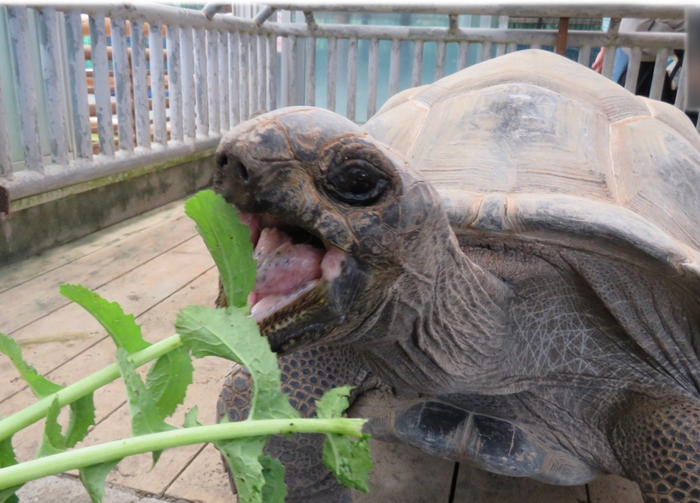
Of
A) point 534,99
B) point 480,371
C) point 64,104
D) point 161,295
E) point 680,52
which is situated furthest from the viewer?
point 680,52

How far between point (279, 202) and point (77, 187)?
114 inches

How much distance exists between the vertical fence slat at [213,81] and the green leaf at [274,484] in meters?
3.85

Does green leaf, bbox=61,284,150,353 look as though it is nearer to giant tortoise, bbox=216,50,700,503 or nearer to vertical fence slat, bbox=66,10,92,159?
giant tortoise, bbox=216,50,700,503

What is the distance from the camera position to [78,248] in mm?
3283

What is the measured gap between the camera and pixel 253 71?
190 inches

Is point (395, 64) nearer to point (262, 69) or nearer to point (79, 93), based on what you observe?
point (262, 69)

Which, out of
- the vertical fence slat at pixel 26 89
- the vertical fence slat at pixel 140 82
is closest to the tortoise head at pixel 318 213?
the vertical fence slat at pixel 26 89

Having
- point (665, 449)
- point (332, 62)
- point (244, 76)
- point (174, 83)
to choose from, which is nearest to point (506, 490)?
point (665, 449)

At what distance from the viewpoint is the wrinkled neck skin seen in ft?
3.36

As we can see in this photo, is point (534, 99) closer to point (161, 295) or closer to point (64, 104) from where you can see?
point (161, 295)

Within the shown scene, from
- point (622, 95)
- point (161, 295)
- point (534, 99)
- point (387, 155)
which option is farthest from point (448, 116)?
point (161, 295)

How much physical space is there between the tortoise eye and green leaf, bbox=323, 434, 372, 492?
0.32 m

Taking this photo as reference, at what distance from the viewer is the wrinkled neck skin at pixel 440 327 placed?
103cm

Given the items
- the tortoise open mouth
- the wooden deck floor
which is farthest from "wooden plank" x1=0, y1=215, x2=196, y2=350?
the tortoise open mouth
